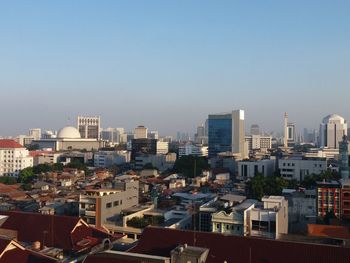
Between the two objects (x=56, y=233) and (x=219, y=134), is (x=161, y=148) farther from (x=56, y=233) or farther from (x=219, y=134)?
(x=56, y=233)

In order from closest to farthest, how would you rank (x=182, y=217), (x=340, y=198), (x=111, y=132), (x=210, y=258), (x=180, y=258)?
(x=180, y=258)
(x=210, y=258)
(x=182, y=217)
(x=340, y=198)
(x=111, y=132)

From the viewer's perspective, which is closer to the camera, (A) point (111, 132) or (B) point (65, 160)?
(B) point (65, 160)

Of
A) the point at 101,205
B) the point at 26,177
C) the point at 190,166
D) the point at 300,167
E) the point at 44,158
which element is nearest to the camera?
the point at 101,205

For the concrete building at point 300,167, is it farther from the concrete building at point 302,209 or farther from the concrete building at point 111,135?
the concrete building at point 111,135

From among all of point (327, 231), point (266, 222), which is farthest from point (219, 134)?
point (266, 222)

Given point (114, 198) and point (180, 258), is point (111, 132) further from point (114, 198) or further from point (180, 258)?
point (180, 258)

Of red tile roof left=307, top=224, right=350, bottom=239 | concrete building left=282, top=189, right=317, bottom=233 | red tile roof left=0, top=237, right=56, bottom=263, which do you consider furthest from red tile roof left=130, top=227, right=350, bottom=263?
concrete building left=282, top=189, right=317, bottom=233

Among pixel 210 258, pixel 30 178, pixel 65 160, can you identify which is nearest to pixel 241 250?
pixel 210 258
